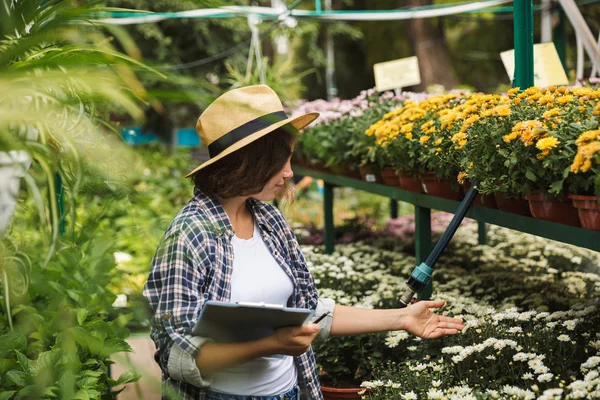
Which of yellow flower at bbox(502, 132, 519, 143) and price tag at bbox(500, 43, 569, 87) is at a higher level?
price tag at bbox(500, 43, 569, 87)

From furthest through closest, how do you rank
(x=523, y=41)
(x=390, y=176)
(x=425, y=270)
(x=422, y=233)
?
(x=390, y=176) < (x=422, y=233) < (x=523, y=41) < (x=425, y=270)

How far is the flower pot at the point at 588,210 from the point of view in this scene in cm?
199

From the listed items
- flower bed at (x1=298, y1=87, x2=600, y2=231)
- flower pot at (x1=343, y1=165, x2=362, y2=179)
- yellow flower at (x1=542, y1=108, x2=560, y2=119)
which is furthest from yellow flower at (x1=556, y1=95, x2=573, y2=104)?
flower pot at (x1=343, y1=165, x2=362, y2=179)

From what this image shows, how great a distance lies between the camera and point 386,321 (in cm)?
223

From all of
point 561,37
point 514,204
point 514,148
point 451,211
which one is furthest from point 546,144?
point 561,37

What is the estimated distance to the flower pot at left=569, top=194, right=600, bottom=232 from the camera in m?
1.99

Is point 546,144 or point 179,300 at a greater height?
point 546,144

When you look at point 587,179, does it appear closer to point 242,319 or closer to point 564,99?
point 564,99

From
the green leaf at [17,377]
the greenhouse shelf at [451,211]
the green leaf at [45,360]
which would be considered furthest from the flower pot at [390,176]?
the green leaf at [17,377]

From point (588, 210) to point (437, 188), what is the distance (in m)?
1.17

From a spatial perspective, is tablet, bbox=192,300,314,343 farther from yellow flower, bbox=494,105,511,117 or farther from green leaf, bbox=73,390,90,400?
yellow flower, bbox=494,105,511,117

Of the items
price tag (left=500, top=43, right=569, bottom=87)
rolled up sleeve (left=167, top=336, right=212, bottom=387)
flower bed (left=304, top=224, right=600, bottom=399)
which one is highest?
price tag (left=500, top=43, right=569, bottom=87)

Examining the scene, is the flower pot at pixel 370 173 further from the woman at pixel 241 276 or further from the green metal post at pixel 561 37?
the green metal post at pixel 561 37

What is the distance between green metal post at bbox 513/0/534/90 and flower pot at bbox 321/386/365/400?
1.36 metres
